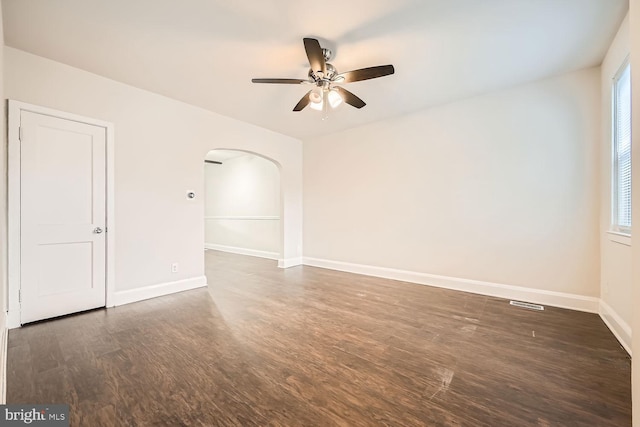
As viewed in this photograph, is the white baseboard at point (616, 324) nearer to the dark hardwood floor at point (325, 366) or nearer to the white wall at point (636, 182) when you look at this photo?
the dark hardwood floor at point (325, 366)

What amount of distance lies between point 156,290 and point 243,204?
13.0 feet

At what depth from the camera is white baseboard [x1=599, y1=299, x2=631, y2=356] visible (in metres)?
2.12

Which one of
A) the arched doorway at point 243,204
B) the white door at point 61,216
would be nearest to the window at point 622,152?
the arched doorway at point 243,204

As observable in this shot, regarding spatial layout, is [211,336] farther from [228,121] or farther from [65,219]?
[228,121]

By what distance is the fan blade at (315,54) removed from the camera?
2062 mm

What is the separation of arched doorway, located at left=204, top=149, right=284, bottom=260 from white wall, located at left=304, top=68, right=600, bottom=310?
199 centimetres

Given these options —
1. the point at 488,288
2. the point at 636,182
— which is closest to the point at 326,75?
the point at 636,182

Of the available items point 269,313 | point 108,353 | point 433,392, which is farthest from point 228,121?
point 433,392

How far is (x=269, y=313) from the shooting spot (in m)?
2.92

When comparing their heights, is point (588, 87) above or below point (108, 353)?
above

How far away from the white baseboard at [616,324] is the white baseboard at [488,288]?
20 cm

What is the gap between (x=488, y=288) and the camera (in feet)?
11.5

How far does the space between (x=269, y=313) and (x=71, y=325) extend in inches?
75.1

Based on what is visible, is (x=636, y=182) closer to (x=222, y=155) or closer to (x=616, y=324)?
(x=616, y=324)
